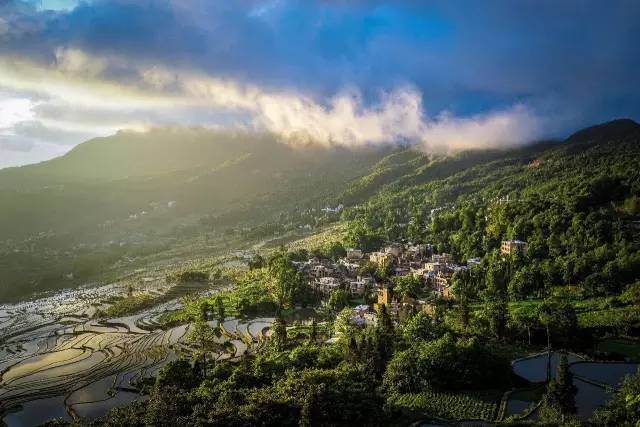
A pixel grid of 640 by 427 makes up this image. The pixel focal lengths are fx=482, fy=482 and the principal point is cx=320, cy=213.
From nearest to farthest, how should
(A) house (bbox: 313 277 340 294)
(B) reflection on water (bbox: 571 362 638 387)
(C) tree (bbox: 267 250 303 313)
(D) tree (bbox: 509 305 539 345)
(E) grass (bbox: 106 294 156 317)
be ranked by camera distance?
(B) reflection on water (bbox: 571 362 638 387) < (D) tree (bbox: 509 305 539 345) < (C) tree (bbox: 267 250 303 313) < (E) grass (bbox: 106 294 156 317) < (A) house (bbox: 313 277 340 294)

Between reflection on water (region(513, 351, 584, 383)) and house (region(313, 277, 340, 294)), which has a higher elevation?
house (region(313, 277, 340, 294))

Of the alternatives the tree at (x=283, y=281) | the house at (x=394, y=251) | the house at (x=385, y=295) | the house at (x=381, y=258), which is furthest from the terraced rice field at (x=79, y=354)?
the house at (x=394, y=251)

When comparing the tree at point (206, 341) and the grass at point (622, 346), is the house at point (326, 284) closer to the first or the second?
the tree at point (206, 341)

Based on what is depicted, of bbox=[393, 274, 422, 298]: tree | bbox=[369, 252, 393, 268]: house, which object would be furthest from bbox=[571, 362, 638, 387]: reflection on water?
bbox=[369, 252, 393, 268]: house

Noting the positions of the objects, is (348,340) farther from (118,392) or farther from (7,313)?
(7,313)

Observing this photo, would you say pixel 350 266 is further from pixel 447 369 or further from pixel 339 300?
pixel 447 369

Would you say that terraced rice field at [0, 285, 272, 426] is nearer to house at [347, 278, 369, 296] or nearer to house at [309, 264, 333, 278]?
house at [347, 278, 369, 296]

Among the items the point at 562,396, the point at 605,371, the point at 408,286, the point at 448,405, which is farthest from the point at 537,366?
the point at 408,286
